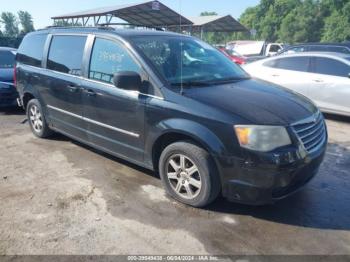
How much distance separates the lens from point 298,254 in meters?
3.10

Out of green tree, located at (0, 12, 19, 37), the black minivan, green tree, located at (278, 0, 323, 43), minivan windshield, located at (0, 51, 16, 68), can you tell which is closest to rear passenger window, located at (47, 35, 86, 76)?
the black minivan

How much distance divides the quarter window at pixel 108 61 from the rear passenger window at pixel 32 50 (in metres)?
1.61

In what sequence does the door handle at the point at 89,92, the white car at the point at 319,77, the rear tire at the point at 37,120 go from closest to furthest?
1. the door handle at the point at 89,92
2. the rear tire at the point at 37,120
3. the white car at the point at 319,77

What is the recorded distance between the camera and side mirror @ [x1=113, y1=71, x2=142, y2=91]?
3.86 metres

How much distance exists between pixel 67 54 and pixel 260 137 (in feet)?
10.6

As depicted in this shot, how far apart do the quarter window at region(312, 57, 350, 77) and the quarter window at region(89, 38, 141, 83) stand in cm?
537

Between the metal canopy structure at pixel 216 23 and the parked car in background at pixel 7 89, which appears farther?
the metal canopy structure at pixel 216 23

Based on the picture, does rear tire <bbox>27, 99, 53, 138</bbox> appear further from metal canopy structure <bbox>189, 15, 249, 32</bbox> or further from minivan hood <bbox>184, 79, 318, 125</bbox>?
metal canopy structure <bbox>189, 15, 249, 32</bbox>

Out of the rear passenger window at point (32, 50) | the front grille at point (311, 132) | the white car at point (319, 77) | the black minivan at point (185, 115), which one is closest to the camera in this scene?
the black minivan at point (185, 115)

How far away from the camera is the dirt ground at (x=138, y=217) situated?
10.5ft

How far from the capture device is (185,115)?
3654 millimetres

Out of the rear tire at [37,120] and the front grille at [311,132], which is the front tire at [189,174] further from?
the rear tire at [37,120]

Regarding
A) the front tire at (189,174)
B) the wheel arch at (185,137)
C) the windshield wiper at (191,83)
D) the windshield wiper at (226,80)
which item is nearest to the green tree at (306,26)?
the windshield wiper at (226,80)

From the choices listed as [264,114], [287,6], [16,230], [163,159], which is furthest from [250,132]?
[287,6]
